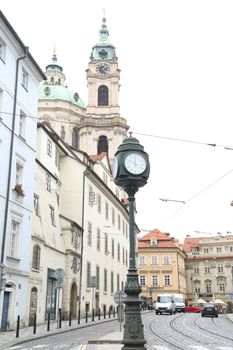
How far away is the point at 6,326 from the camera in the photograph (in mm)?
21516

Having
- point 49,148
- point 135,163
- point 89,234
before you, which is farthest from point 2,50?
point 89,234

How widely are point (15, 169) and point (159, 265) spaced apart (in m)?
64.1

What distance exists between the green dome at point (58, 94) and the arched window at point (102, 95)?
367 centimetres

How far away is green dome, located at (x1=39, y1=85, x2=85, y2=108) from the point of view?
75125 mm

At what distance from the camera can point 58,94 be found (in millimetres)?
75500

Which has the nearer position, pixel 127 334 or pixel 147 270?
pixel 127 334

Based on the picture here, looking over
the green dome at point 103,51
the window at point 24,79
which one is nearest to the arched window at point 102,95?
the green dome at point 103,51

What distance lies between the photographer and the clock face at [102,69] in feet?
261

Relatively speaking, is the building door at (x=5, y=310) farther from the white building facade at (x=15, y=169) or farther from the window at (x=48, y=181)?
the window at (x=48, y=181)

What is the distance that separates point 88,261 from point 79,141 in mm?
37478

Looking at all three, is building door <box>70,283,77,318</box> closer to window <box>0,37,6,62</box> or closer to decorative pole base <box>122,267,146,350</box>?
window <box>0,37,6,62</box>

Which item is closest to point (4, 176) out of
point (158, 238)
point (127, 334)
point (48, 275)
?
point (48, 275)

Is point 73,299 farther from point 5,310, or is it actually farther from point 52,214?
point 5,310

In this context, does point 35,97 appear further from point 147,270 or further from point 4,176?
point 147,270
